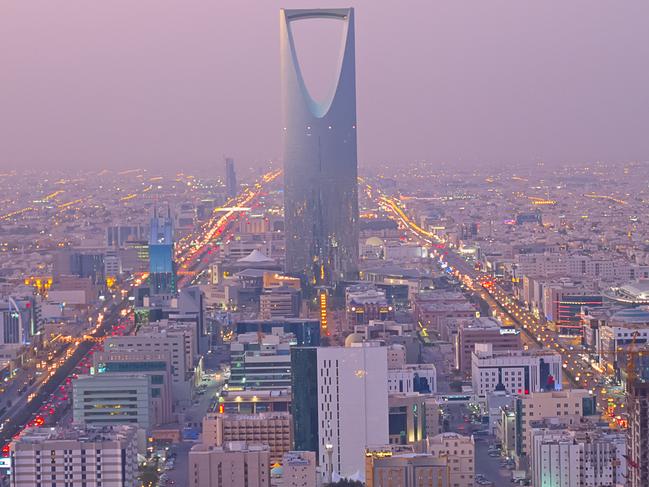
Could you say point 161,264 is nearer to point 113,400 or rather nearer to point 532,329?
point 532,329

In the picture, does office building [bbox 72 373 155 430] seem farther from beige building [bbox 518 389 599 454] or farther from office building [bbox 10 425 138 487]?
office building [bbox 10 425 138 487]

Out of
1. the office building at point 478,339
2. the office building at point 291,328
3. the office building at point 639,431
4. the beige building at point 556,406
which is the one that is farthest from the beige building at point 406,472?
the office building at point 291,328

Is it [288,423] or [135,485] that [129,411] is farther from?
[135,485]

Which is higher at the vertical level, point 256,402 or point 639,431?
point 639,431

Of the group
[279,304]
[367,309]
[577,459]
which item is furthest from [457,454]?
[279,304]

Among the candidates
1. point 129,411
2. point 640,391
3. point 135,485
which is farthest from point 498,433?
point 640,391

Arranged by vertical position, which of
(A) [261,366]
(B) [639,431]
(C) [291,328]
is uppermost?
(B) [639,431]

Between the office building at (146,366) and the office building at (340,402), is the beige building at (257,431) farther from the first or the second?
the office building at (146,366)
